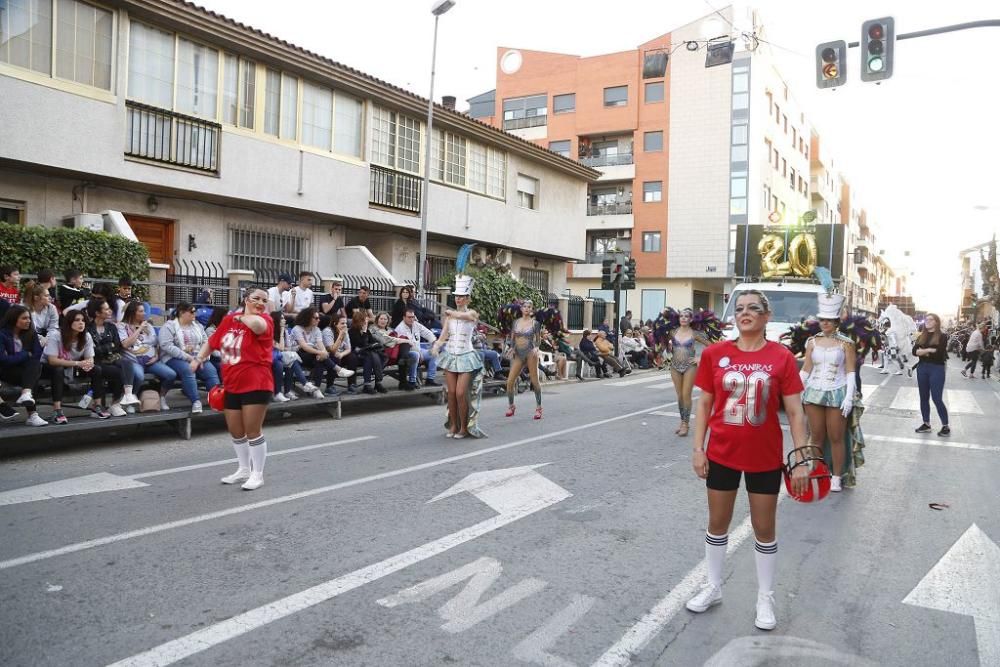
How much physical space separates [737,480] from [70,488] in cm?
561

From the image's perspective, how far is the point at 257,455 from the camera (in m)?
6.89

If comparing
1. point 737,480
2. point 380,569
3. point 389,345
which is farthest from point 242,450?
point 389,345

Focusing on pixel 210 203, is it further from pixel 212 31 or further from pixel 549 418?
pixel 549 418

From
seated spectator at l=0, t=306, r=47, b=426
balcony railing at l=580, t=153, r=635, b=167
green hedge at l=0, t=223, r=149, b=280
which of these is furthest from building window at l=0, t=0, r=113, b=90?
balcony railing at l=580, t=153, r=635, b=167

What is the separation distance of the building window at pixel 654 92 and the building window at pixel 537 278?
68.3ft

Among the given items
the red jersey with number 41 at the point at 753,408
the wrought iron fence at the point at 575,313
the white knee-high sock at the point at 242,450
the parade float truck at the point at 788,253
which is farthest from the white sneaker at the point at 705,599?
the wrought iron fence at the point at 575,313

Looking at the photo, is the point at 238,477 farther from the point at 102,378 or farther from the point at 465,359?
the point at 465,359

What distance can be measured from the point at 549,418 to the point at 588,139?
1517 inches

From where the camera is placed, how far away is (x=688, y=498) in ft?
22.6

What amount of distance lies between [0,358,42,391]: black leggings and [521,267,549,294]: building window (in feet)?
65.8

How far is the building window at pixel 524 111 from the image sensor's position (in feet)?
160

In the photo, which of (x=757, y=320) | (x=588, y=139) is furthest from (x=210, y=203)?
(x=588, y=139)

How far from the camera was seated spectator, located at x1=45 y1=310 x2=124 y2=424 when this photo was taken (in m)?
8.67

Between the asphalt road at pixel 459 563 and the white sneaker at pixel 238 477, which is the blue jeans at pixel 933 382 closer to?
the asphalt road at pixel 459 563
